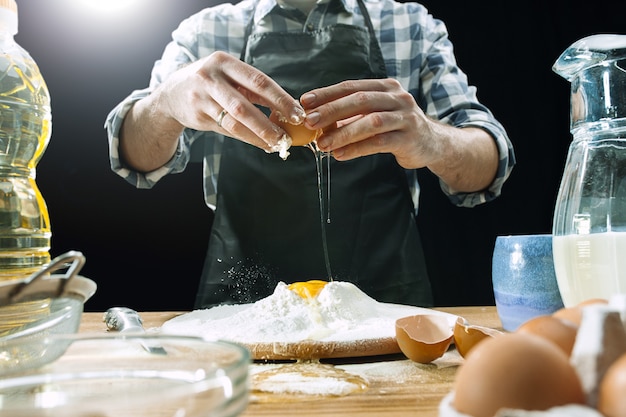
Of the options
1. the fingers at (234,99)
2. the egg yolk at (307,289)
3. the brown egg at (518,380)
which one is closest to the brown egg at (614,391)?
the brown egg at (518,380)

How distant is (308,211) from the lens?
5.60 ft

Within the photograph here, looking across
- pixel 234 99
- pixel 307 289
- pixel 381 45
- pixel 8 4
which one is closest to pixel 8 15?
pixel 8 4

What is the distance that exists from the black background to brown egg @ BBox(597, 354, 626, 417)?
2261mm

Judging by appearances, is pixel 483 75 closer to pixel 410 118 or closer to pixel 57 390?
pixel 410 118

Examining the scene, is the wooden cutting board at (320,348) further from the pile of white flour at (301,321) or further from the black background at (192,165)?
the black background at (192,165)

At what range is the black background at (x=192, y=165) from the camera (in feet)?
8.19

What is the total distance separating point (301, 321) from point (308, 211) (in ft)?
Answer: 2.80

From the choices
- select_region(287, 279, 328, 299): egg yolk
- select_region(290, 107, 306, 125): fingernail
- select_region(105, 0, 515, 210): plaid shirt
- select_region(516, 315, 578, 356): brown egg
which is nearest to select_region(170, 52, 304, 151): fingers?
select_region(290, 107, 306, 125): fingernail

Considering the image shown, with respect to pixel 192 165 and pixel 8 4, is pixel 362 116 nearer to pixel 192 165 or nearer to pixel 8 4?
pixel 8 4

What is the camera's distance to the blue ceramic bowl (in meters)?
0.83

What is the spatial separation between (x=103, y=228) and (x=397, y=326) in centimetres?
206

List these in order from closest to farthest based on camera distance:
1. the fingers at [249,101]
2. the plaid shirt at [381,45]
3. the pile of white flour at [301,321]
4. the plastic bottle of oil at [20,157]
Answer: the pile of white flour at [301,321], the plastic bottle of oil at [20,157], the fingers at [249,101], the plaid shirt at [381,45]

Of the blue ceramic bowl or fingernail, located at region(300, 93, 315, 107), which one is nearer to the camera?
the blue ceramic bowl

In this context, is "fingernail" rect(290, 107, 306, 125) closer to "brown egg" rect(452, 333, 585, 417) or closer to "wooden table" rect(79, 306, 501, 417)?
"wooden table" rect(79, 306, 501, 417)
